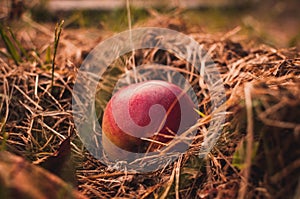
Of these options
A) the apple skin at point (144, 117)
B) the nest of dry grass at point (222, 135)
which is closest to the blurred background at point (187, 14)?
the nest of dry grass at point (222, 135)

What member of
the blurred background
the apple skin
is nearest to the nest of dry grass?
the apple skin

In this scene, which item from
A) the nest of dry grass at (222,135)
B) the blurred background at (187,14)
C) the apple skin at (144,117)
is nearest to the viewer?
the nest of dry grass at (222,135)

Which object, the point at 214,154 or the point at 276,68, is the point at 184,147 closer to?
the point at 214,154

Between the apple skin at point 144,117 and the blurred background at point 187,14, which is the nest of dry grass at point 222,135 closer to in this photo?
the apple skin at point 144,117

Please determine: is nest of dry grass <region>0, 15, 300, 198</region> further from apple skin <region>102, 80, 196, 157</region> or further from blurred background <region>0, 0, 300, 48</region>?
blurred background <region>0, 0, 300, 48</region>

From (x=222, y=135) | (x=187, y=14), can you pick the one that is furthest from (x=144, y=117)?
(x=187, y=14)

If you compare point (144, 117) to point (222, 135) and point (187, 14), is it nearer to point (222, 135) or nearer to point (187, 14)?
point (222, 135)

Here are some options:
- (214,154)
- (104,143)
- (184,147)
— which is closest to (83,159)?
(104,143)
